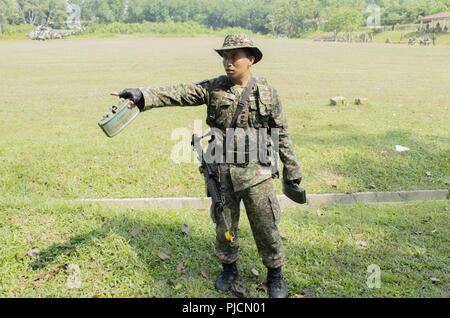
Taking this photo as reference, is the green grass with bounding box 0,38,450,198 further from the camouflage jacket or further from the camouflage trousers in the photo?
the camouflage jacket

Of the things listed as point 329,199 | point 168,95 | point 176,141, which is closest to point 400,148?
point 329,199

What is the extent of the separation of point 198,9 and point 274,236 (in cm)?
12352

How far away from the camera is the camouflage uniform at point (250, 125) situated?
159 inches

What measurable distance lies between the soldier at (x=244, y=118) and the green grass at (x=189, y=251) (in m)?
0.86

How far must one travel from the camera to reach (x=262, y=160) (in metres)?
4.17

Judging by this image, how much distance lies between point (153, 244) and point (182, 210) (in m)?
1.19

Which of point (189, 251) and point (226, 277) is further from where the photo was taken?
point (189, 251)

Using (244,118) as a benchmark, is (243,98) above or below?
above

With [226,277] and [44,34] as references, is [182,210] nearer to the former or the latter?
[226,277]

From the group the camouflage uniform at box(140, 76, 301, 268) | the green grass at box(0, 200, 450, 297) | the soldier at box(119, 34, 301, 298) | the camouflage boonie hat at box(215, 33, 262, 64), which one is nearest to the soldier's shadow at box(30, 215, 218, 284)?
the green grass at box(0, 200, 450, 297)

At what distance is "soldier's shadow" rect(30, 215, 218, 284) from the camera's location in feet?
16.3

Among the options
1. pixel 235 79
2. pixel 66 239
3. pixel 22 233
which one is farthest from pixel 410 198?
pixel 22 233

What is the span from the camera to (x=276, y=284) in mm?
4484
